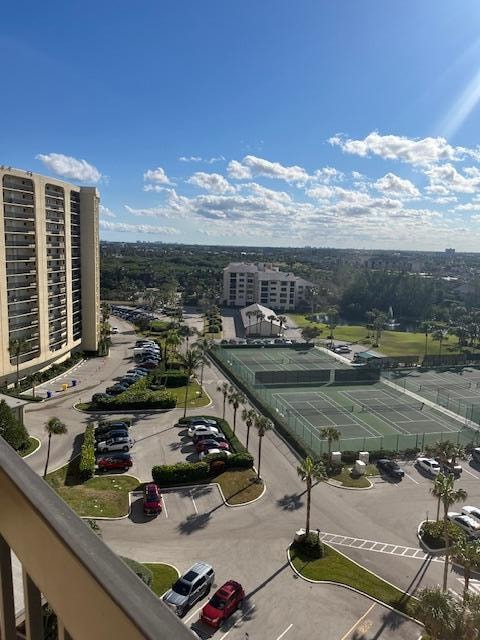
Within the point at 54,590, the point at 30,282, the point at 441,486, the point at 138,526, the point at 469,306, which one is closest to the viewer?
the point at 54,590

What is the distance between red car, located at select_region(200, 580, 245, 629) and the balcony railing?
1610 centimetres

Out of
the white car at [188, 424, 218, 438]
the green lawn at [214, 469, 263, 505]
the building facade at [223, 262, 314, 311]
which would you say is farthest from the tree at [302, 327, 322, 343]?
the green lawn at [214, 469, 263, 505]

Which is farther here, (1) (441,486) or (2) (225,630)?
(1) (441,486)

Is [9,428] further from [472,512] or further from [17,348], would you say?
[472,512]

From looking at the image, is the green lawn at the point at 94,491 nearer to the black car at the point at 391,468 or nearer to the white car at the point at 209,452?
the white car at the point at 209,452

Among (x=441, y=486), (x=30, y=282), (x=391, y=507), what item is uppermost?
(x=30, y=282)

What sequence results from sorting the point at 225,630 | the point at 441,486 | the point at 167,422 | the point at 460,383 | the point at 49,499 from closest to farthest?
the point at 49,499 < the point at 225,630 < the point at 441,486 < the point at 167,422 < the point at 460,383

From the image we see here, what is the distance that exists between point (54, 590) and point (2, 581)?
61 centimetres

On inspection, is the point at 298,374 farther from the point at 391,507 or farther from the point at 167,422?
the point at 391,507

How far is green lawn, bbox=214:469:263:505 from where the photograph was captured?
24.3m

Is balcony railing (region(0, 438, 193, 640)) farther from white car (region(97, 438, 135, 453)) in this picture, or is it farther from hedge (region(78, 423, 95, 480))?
white car (region(97, 438, 135, 453))

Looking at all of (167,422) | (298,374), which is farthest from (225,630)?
(298,374)

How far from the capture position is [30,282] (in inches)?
1647

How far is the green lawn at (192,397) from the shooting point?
38438 millimetres
